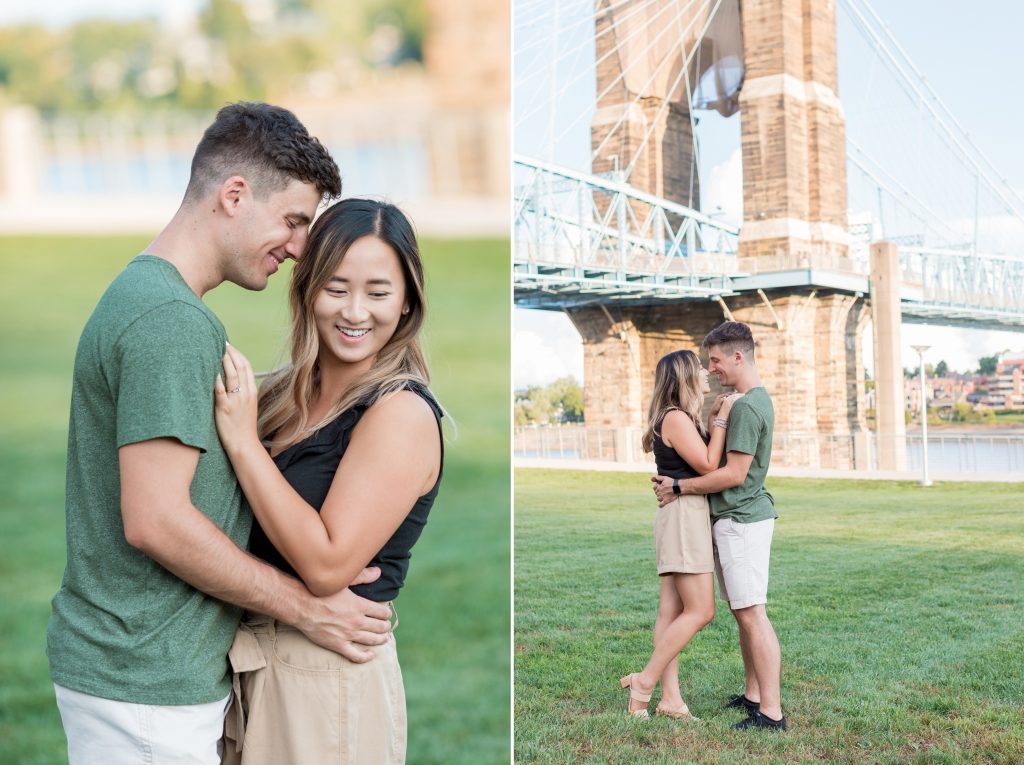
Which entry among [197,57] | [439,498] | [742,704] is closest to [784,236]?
[742,704]

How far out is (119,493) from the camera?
1.50 metres

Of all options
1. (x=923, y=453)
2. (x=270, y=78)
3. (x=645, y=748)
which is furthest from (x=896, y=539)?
(x=270, y=78)

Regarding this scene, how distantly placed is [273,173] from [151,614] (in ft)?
1.99

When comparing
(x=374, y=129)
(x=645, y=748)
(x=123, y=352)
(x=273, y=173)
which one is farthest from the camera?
(x=374, y=129)

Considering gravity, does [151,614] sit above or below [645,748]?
above

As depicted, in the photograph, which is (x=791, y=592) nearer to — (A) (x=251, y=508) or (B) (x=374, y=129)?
(A) (x=251, y=508)

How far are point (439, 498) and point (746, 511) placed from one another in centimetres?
662

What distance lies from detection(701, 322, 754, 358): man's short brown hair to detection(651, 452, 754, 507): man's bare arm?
320 millimetres

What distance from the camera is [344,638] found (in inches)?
63.4

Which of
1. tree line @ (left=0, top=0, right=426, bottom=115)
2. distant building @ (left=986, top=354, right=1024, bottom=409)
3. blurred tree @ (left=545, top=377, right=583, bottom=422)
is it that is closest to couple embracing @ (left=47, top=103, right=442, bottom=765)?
blurred tree @ (left=545, top=377, right=583, bottom=422)

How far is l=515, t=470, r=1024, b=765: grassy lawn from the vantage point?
3.23m

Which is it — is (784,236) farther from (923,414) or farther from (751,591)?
(751,591)

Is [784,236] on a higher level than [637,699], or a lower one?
higher

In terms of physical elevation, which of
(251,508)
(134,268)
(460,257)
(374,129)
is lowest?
(251,508)
